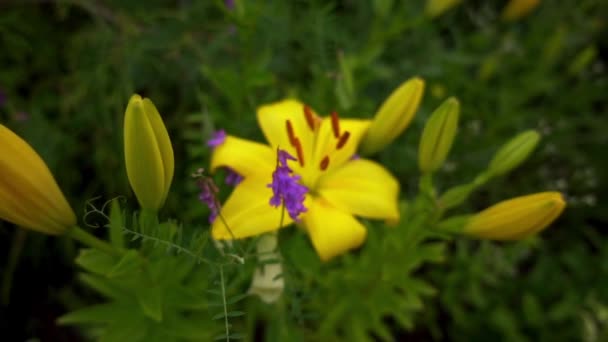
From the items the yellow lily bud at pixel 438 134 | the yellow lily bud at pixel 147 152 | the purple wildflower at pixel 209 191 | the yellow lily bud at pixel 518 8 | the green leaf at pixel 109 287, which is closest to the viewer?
the yellow lily bud at pixel 147 152

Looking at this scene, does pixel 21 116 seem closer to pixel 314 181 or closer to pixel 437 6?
pixel 314 181

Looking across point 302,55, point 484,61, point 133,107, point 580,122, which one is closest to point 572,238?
point 580,122

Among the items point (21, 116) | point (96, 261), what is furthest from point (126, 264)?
point (21, 116)

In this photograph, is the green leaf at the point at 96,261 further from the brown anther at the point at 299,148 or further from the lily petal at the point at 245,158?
the brown anther at the point at 299,148

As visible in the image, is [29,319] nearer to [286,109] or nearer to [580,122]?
[286,109]

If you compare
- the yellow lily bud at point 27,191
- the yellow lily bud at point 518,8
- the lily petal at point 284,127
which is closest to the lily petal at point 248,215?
the lily petal at point 284,127

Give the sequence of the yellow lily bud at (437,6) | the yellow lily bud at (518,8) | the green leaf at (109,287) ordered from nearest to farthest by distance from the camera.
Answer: the green leaf at (109,287)
the yellow lily bud at (437,6)
the yellow lily bud at (518,8)
